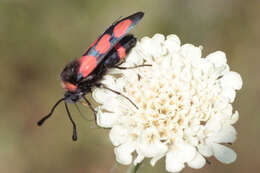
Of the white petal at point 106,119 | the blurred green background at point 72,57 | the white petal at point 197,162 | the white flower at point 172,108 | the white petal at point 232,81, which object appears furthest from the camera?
the blurred green background at point 72,57

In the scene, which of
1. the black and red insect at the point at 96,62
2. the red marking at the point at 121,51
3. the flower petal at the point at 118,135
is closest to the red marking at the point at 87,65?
the black and red insect at the point at 96,62

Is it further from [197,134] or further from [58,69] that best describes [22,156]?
[197,134]

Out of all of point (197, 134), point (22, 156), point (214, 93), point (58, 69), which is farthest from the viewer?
point (58, 69)

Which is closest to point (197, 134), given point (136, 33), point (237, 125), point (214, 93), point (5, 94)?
point (214, 93)

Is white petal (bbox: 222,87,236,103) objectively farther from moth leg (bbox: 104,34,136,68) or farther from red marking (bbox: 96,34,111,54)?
red marking (bbox: 96,34,111,54)

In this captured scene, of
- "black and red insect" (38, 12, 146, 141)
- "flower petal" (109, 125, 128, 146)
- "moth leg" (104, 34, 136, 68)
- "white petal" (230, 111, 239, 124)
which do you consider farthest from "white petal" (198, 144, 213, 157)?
"moth leg" (104, 34, 136, 68)

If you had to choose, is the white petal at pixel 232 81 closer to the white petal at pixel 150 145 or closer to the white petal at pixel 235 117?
the white petal at pixel 235 117
